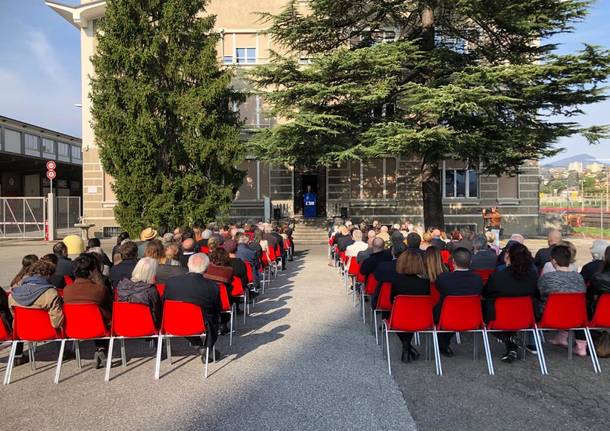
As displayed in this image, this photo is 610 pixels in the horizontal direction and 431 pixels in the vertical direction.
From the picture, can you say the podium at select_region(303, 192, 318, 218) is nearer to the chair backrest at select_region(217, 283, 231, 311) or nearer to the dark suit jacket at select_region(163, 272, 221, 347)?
the chair backrest at select_region(217, 283, 231, 311)

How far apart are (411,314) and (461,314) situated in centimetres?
55

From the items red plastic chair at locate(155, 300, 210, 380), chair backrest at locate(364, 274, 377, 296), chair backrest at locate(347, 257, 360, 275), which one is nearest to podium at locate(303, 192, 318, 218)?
chair backrest at locate(347, 257, 360, 275)

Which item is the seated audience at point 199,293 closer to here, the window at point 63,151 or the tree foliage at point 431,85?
the tree foliage at point 431,85

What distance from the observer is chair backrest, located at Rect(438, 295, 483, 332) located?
184 inches

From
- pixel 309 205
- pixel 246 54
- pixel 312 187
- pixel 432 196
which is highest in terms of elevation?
pixel 246 54

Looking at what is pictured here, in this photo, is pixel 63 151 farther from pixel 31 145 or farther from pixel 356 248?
Answer: pixel 356 248

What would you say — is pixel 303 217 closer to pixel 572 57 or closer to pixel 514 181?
pixel 514 181

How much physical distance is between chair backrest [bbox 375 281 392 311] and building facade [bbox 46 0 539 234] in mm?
16724

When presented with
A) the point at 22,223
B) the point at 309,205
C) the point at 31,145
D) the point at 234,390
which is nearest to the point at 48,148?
the point at 31,145

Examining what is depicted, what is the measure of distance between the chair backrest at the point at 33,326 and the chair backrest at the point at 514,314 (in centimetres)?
476

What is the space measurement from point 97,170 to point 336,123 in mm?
14804

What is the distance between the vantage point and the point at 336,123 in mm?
14453

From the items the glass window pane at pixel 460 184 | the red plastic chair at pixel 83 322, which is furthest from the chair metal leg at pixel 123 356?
the glass window pane at pixel 460 184

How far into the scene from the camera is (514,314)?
4.77m
